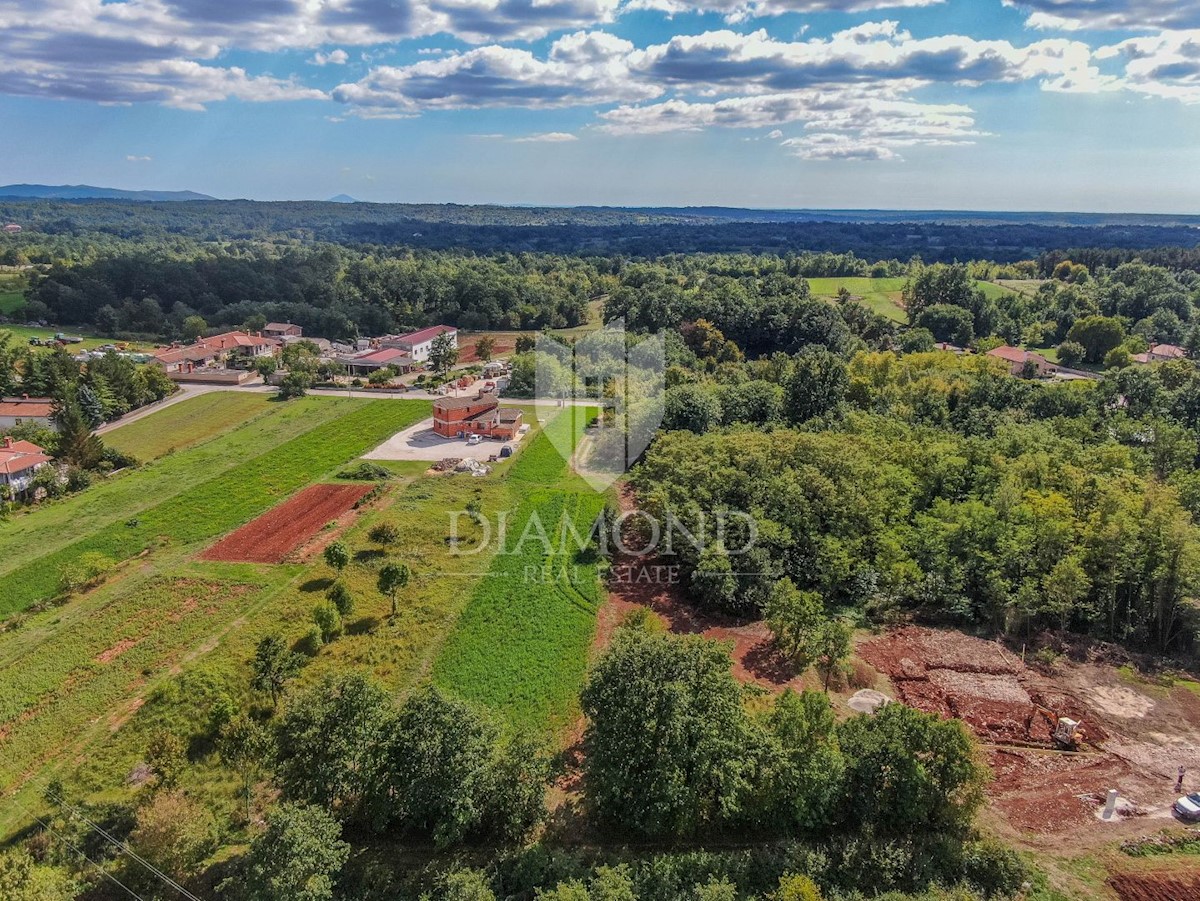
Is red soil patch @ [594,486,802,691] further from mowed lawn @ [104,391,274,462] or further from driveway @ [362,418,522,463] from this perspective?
mowed lawn @ [104,391,274,462]

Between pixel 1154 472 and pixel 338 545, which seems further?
pixel 1154 472

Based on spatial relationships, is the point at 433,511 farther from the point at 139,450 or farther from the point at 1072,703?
the point at 1072,703

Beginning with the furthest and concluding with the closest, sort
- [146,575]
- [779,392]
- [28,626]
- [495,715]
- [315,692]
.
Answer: [779,392] → [146,575] → [28,626] → [495,715] → [315,692]

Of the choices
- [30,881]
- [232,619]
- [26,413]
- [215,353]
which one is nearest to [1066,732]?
[30,881]

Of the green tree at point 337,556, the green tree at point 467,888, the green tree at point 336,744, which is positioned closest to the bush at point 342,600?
the green tree at point 337,556

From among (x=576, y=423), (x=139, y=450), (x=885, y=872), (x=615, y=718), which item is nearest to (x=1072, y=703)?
(x=885, y=872)

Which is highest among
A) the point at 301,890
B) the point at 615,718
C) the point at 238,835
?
the point at 615,718

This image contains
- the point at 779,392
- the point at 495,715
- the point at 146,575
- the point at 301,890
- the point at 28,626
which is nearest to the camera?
the point at 301,890
